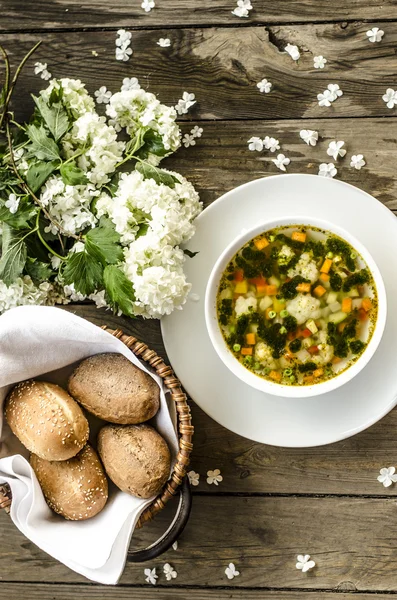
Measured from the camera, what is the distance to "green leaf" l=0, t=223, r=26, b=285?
1.51 meters

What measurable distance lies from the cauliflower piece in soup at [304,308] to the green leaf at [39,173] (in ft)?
2.10

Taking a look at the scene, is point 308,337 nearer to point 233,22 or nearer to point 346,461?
point 346,461

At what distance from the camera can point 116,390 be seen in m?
1.48

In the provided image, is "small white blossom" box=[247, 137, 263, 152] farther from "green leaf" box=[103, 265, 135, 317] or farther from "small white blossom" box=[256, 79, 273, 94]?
"green leaf" box=[103, 265, 135, 317]

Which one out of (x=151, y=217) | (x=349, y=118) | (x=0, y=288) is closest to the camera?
(x=151, y=217)

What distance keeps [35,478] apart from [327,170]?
1034 mm

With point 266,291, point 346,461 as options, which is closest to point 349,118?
point 266,291

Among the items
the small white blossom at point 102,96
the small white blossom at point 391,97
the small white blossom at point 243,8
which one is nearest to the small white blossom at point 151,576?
the small white blossom at point 102,96

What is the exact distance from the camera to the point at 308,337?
1562 millimetres

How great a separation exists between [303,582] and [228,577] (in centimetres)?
20

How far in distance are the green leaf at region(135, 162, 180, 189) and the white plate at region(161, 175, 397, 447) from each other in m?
0.10

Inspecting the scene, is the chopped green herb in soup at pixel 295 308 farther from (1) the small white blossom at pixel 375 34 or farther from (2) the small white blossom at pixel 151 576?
(2) the small white blossom at pixel 151 576

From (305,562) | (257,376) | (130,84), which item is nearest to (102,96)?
(130,84)

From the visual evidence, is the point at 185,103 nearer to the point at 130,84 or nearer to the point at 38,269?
the point at 130,84
